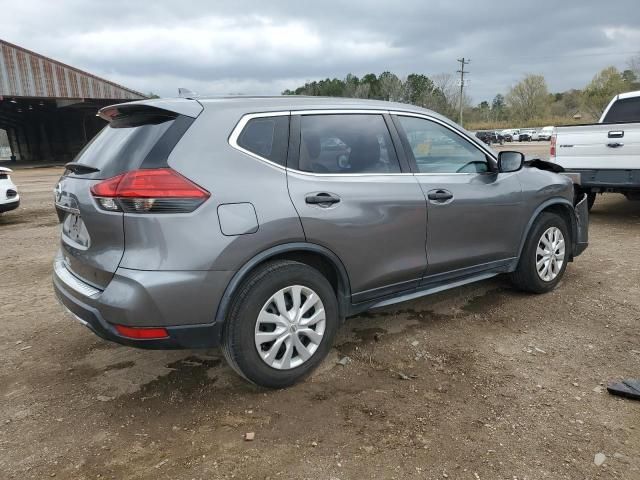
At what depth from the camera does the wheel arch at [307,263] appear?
9.05 feet

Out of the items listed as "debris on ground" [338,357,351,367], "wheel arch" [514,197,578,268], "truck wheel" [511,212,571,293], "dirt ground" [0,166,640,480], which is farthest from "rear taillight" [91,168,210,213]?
"truck wheel" [511,212,571,293]

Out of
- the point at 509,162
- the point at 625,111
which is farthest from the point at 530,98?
the point at 509,162

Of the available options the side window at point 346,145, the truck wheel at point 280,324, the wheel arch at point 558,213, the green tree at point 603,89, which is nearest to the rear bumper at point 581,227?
the wheel arch at point 558,213

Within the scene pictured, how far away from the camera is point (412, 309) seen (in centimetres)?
440

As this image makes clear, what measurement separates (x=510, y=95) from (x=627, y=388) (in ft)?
347

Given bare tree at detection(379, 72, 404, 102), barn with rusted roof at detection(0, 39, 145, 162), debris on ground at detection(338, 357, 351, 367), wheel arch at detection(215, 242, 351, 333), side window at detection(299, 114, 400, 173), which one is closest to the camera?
wheel arch at detection(215, 242, 351, 333)

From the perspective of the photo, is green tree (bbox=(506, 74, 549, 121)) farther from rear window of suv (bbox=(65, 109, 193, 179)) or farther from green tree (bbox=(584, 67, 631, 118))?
rear window of suv (bbox=(65, 109, 193, 179))

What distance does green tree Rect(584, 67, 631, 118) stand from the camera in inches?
2601

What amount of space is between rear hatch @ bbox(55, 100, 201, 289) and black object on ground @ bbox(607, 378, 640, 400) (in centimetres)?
291

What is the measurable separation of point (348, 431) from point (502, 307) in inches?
89.8

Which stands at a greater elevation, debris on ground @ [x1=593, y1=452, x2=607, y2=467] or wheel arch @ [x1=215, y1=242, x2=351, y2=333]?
wheel arch @ [x1=215, y1=242, x2=351, y2=333]

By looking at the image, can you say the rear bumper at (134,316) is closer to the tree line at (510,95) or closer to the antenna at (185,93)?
the antenna at (185,93)

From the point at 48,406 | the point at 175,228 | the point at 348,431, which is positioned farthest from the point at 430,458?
the point at 48,406

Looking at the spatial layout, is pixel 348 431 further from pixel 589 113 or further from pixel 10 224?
pixel 589 113
